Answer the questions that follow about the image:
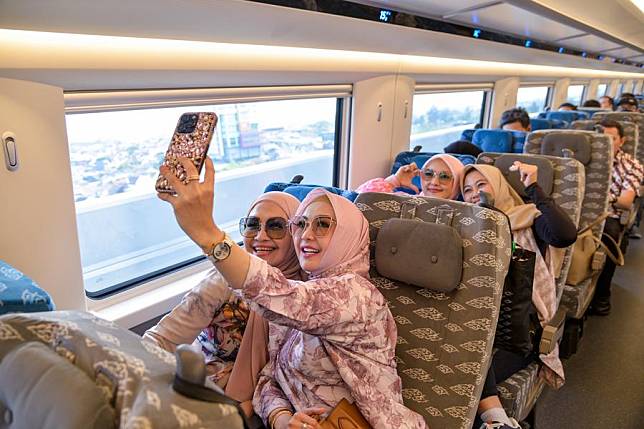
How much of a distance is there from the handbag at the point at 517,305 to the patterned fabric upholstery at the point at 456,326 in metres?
0.15

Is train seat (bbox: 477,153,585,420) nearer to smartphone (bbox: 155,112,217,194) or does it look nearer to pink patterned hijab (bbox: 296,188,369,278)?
pink patterned hijab (bbox: 296,188,369,278)

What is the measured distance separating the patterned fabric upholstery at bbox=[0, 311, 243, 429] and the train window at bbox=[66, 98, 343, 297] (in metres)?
1.18

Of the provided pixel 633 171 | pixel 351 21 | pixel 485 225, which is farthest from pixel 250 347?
pixel 633 171

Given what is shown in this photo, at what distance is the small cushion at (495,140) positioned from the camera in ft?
13.4

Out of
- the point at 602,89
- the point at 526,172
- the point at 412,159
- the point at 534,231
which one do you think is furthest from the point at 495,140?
the point at 602,89

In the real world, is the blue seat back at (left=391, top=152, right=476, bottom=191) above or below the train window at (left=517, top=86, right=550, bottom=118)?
below

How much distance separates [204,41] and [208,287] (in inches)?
48.9

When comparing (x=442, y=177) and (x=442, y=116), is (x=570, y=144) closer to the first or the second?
(x=442, y=177)

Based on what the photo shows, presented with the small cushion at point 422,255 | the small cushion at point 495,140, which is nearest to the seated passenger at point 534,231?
the small cushion at point 422,255

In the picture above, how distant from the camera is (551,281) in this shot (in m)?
2.23

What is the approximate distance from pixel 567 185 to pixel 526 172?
366 millimetres

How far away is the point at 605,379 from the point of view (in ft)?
9.59

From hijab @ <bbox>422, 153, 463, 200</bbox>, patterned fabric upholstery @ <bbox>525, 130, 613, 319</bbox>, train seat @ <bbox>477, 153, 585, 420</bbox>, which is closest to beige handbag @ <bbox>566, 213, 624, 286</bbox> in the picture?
patterned fabric upholstery @ <bbox>525, 130, 613, 319</bbox>

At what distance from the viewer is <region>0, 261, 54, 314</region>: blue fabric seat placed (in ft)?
3.92
